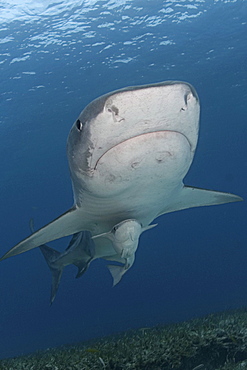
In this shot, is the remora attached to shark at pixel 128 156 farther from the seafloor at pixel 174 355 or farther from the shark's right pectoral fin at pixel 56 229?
the seafloor at pixel 174 355

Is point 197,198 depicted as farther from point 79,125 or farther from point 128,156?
point 79,125

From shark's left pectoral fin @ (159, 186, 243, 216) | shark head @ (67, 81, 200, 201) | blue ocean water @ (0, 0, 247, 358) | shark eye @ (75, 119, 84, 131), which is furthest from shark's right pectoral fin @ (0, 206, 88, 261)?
blue ocean water @ (0, 0, 247, 358)

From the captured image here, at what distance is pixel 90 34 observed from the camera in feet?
65.8

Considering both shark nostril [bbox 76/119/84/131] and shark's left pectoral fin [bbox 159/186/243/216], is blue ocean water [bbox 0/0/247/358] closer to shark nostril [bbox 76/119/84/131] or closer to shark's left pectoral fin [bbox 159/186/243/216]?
shark's left pectoral fin [bbox 159/186/243/216]

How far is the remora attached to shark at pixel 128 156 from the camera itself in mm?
2688

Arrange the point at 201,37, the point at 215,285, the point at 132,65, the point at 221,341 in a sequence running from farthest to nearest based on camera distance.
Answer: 1. the point at 215,285
2. the point at 132,65
3. the point at 201,37
4. the point at 221,341

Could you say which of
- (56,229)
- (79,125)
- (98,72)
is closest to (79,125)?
(79,125)

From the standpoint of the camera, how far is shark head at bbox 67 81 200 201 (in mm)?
2627

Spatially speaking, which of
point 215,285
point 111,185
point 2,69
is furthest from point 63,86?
point 215,285

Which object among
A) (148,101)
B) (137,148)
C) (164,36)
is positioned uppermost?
(164,36)

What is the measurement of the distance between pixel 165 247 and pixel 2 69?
3593 inches

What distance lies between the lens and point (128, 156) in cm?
312

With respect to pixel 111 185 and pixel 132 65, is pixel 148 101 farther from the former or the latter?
pixel 132 65

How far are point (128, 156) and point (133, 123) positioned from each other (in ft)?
1.43
